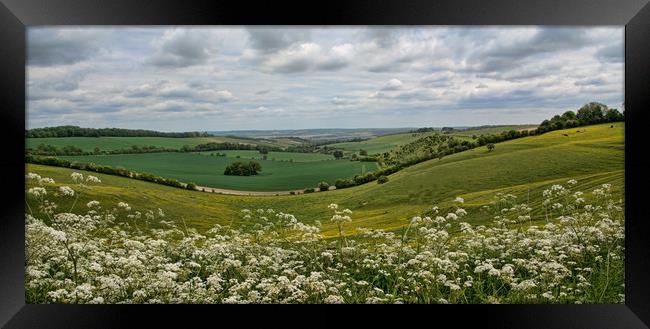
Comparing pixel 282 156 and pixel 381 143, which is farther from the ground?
pixel 381 143

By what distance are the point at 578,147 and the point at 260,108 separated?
3.88 metres

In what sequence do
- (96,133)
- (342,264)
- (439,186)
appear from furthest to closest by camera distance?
(439,186) < (96,133) < (342,264)

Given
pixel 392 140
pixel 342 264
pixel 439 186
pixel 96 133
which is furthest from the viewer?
pixel 392 140

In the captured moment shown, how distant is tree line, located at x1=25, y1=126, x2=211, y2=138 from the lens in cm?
531

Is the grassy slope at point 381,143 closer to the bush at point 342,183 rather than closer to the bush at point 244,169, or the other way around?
the bush at point 342,183

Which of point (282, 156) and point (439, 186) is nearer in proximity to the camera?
point (439, 186)

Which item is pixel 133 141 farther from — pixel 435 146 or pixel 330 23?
pixel 435 146

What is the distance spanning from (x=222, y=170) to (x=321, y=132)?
1297mm

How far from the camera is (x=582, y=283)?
4301mm

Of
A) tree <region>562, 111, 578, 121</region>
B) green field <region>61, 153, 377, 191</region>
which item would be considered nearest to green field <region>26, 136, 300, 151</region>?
green field <region>61, 153, 377, 191</region>

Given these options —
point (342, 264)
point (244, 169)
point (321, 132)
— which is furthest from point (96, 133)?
point (342, 264)

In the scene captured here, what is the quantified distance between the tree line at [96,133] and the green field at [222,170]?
9.8 inches

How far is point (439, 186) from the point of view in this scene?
5727 mm

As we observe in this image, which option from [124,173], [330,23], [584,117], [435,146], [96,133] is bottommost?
[124,173]
